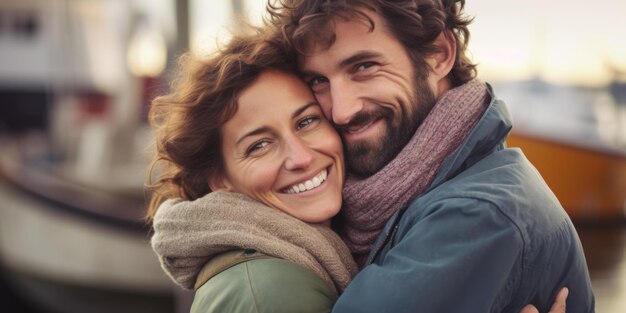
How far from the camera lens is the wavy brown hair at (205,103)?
2109 mm

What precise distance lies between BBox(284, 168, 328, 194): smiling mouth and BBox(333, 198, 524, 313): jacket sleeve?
48 cm

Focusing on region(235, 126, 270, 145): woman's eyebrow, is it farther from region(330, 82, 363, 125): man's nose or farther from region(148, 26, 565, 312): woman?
region(330, 82, 363, 125): man's nose

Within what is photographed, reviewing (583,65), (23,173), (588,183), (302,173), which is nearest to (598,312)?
(588,183)

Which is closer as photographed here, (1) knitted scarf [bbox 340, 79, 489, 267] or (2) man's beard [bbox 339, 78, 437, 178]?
(1) knitted scarf [bbox 340, 79, 489, 267]

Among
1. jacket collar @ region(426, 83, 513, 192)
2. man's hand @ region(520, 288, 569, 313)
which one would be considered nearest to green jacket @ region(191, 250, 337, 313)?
jacket collar @ region(426, 83, 513, 192)

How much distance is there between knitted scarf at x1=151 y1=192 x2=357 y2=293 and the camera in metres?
1.93

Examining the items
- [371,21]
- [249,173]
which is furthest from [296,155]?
[371,21]

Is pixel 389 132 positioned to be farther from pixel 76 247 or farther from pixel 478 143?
pixel 76 247

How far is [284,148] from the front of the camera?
2113mm

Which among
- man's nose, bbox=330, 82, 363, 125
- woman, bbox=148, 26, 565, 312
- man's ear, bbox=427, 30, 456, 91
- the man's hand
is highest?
man's ear, bbox=427, 30, 456, 91

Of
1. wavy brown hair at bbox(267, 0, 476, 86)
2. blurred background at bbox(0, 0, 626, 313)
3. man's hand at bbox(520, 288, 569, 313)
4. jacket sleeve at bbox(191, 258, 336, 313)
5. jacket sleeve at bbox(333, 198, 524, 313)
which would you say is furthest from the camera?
blurred background at bbox(0, 0, 626, 313)

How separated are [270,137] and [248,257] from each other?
0.39m

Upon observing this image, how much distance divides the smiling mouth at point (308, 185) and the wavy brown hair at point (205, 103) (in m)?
Result: 0.26

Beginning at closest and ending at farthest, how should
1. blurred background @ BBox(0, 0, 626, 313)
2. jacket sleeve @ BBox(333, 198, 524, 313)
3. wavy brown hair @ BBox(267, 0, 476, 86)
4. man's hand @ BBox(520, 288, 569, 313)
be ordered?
1. jacket sleeve @ BBox(333, 198, 524, 313)
2. man's hand @ BBox(520, 288, 569, 313)
3. wavy brown hair @ BBox(267, 0, 476, 86)
4. blurred background @ BBox(0, 0, 626, 313)
